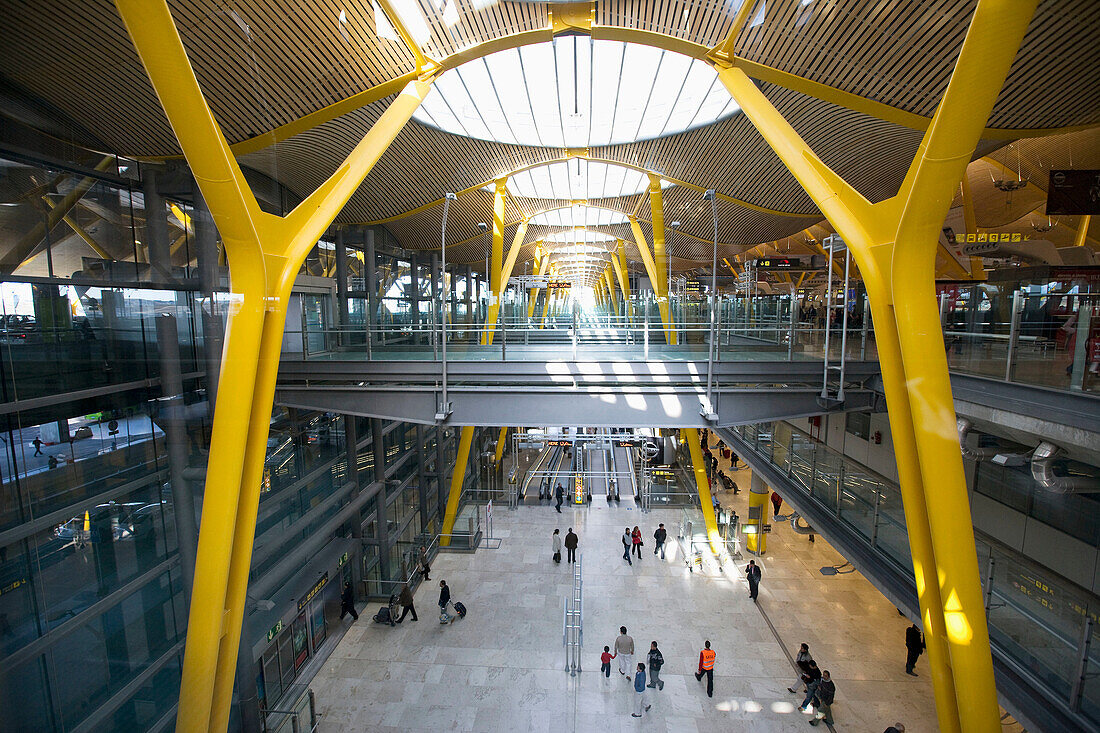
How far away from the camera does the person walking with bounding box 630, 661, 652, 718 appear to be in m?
10.3

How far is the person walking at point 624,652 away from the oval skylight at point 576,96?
1496 cm

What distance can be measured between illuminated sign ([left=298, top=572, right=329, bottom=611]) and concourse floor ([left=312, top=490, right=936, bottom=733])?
1.51 meters

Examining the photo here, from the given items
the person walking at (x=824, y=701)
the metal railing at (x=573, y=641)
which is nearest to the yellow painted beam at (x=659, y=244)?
the metal railing at (x=573, y=641)

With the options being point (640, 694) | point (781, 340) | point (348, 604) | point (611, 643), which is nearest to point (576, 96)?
point (781, 340)

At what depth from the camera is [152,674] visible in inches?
278

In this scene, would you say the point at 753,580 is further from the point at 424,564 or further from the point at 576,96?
the point at 576,96

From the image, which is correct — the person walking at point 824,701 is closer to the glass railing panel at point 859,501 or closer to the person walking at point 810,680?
the person walking at point 810,680

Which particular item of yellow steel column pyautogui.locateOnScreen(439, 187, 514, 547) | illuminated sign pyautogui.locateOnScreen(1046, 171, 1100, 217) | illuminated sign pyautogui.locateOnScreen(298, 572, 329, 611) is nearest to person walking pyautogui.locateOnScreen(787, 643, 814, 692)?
illuminated sign pyautogui.locateOnScreen(298, 572, 329, 611)

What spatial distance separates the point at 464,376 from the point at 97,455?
18.7 feet

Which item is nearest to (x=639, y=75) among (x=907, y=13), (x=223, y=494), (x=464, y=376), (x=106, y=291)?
(x=907, y=13)

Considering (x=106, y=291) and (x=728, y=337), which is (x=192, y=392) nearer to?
(x=106, y=291)

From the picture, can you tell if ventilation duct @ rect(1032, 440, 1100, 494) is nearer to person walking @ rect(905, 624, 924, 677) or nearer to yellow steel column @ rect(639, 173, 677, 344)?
person walking @ rect(905, 624, 924, 677)

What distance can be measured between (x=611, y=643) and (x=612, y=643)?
4cm

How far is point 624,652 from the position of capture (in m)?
11.1
